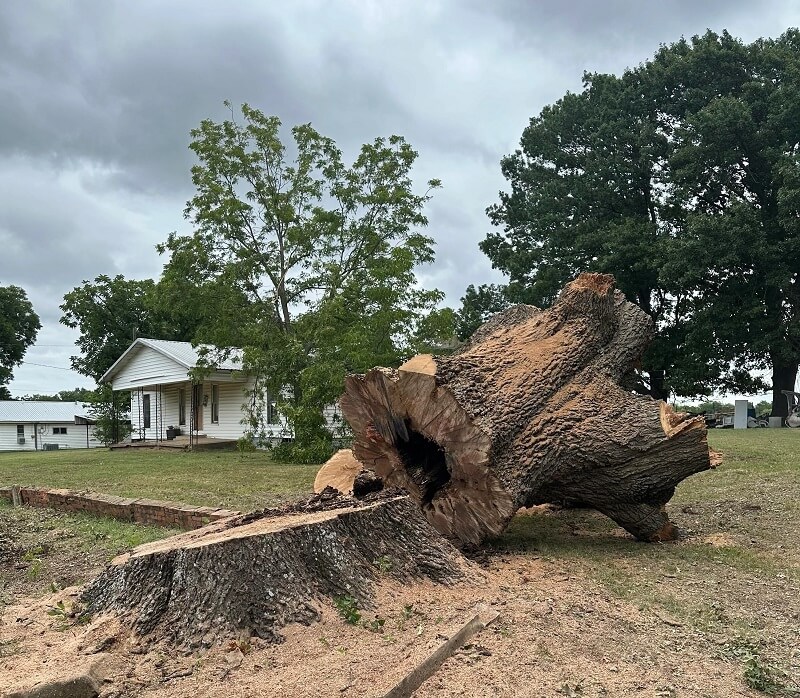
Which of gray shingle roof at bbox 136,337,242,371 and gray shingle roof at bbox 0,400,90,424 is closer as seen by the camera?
gray shingle roof at bbox 136,337,242,371

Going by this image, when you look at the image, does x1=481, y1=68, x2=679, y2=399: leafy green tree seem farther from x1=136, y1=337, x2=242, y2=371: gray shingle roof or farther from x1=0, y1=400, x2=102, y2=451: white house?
x1=0, y1=400, x2=102, y2=451: white house

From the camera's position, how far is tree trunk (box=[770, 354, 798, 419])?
2842 centimetres

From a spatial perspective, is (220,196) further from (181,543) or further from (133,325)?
(133,325)

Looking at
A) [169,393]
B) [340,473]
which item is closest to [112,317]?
[169,393]

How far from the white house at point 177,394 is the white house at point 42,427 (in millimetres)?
16903

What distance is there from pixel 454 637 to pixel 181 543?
1.54 metres

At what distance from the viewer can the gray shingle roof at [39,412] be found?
43.4 meters

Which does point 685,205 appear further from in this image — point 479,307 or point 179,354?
point 179,354

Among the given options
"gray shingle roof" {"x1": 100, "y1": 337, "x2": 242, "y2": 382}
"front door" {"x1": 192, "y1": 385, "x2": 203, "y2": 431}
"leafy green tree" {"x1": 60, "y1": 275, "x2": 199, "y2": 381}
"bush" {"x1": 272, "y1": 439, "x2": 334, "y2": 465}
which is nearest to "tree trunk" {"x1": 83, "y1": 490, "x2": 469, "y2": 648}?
"bush" {"x1": 272, "y1": 439, "x2": 334, "y2": 465}

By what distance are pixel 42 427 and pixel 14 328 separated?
8.02 metres

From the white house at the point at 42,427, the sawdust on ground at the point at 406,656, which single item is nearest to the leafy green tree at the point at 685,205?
the sawdust on ground at the point at 406,656

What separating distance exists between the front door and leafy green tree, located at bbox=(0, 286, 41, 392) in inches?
1117

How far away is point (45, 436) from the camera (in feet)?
146

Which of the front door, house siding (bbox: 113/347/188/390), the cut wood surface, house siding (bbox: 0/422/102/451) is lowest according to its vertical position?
house siding (bbox: 0/422/102/451)
